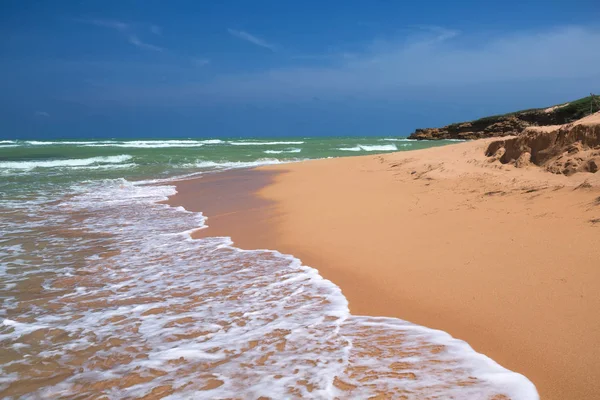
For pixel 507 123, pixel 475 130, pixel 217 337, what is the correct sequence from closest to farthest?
pixel 217 337
pixel 507 123
pixel 475 130

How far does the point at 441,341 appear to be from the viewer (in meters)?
2.75

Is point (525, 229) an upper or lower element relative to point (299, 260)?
upper

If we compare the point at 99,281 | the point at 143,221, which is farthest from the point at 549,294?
the point at 143,221

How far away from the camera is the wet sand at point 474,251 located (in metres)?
2.61

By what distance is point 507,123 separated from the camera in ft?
Answer: 165

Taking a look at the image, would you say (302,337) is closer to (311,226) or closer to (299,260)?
(299,260)

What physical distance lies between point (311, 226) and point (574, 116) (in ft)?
129

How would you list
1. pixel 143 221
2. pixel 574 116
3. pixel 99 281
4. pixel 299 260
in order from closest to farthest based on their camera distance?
pixel 99 281, pixel 299 260, pixel 143 221, pixel 574 116

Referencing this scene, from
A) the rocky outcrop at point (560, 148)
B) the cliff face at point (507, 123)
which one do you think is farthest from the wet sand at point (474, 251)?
the cliff face at point (507, 123)

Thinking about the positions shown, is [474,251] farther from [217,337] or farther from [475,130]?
[475,130]

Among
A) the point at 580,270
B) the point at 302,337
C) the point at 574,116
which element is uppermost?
the point at 574,116

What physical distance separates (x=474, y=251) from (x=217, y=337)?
261cm

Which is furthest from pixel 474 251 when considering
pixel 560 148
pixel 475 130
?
pixel 475 130

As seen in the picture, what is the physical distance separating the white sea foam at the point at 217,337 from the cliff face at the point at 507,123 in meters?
40.4
